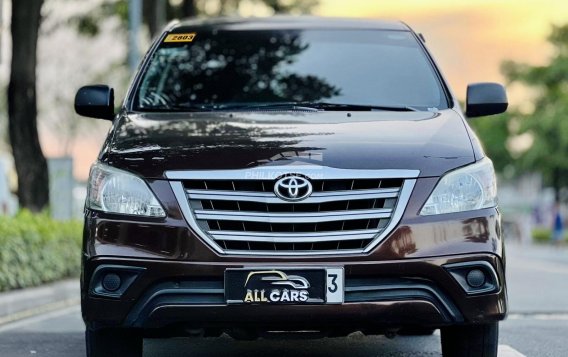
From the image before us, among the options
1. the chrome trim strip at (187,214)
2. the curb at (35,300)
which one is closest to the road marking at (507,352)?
the chrome trim strip at (187,214)

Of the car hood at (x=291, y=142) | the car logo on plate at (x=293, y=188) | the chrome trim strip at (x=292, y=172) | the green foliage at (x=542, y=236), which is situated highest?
the car hood at (x=291, y=142)

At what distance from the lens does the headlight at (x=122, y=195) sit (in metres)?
4.93

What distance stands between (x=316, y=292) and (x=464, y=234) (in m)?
0.66

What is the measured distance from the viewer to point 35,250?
12.3 m

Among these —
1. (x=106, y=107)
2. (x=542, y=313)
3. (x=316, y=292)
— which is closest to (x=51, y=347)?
(x=106, y=107)

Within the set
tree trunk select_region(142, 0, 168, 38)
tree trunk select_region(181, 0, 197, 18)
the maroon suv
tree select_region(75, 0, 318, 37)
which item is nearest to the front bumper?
→ the maroon suv

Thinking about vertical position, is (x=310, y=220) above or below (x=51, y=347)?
above

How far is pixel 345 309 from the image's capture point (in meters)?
4.81

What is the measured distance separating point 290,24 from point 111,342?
7.80 feet

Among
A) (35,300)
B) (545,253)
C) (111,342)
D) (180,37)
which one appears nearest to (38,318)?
(35,300)

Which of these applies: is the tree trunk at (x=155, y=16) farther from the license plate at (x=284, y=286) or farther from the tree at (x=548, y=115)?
the tree at (x=548, y=115)

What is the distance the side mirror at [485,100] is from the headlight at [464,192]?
3.87 ft

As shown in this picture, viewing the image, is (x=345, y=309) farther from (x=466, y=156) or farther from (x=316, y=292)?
(x=466, y=156)

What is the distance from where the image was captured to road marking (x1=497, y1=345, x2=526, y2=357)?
21.6ft
